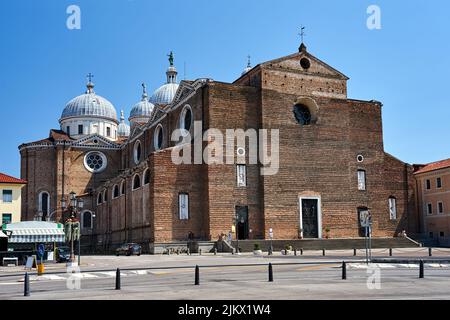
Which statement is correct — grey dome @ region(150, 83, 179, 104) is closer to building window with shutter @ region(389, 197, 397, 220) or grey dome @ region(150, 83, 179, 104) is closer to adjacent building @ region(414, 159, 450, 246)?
adjacent building @ region(414, 159, 450, 246)

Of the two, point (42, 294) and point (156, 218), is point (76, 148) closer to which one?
point (156, 218)

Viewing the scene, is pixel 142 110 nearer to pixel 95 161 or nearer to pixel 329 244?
pixel 95 161

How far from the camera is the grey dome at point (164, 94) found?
79062 mm

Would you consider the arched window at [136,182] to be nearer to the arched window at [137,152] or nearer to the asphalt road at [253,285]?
the arched window at [137,152]

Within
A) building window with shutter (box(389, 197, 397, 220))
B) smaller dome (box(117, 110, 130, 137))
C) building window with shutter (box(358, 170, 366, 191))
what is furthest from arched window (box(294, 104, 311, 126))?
smaller dome (box(117, 110, 130, 137))

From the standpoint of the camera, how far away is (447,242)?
51.3 metres

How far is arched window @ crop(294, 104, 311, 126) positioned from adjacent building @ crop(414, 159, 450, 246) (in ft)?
47.1

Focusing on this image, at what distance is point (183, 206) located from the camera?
46500mm

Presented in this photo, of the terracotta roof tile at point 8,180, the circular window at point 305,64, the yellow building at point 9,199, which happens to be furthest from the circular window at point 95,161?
the circular window at point 305,64

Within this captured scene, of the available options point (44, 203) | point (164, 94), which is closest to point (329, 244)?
point (44, 203)

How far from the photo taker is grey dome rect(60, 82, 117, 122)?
75.4 meters

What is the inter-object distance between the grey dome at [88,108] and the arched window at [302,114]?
3369cm
